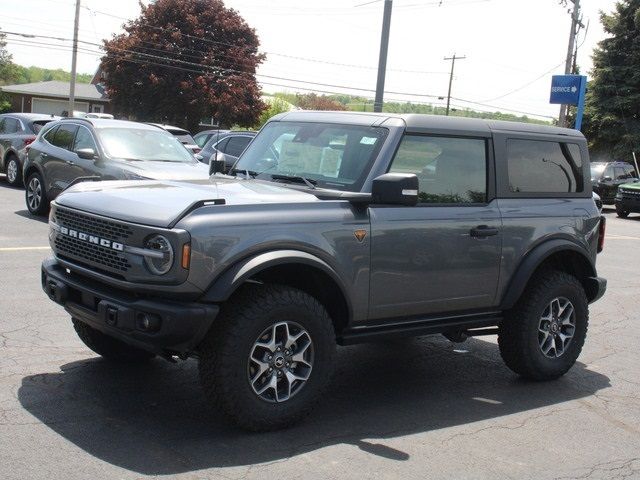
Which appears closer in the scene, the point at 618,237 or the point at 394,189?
the point at 394,189

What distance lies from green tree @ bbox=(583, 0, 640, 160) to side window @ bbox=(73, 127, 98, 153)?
3691 cm

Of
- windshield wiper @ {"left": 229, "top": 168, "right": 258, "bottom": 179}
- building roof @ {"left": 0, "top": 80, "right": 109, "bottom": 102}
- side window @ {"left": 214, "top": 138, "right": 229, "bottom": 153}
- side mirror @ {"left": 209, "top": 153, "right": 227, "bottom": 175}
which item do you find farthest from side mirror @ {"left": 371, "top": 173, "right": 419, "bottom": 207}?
building roof @ {"left": 0, "top": 80, "right": 109, "bottom": 102}

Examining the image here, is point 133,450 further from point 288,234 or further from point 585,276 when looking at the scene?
point 585,276

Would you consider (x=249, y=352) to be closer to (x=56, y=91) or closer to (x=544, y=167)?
(x=544, y=167)

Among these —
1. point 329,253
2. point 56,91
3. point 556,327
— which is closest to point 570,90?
point 556,327

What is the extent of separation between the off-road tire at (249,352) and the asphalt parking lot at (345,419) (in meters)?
0.15

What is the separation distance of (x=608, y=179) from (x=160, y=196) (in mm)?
26779

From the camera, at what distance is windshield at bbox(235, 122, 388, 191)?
215 inches

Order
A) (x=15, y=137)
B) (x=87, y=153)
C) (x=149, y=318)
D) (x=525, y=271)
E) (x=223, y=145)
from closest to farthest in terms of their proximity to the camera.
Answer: (x=149, y=318) → (x=525, y=271) → (x=87, y=153) → (x=223, y=145) → (x=15, y=137)

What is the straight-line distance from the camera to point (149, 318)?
14.4 ft

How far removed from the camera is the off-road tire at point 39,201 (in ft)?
44.3

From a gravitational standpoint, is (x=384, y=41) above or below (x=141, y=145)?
above

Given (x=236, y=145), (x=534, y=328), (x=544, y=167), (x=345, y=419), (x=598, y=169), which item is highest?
(x=544, y=167)

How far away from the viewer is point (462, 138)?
5949 mm
